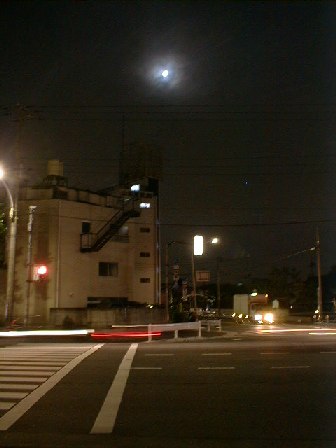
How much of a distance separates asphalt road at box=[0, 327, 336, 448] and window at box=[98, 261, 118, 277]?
89.6ft

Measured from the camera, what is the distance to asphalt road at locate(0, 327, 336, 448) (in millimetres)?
8742

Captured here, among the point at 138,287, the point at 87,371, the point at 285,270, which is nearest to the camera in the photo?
the point at 87,371

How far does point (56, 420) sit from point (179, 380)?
4.94 m

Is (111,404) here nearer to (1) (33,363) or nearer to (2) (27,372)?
(2) (27,372)

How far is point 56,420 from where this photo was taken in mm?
9891

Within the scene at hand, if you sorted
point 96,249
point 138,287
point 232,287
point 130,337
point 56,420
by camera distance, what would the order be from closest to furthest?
point 56,420
point 130,337
point 96,249
point 138,287
point 232,287

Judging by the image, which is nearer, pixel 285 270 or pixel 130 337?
pixel 130 337

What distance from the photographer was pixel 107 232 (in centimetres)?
4575

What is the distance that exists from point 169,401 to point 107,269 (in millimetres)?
36630

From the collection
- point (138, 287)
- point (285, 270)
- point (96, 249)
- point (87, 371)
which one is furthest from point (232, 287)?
point (87, 371)

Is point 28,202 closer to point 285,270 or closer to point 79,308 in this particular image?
point 79,308

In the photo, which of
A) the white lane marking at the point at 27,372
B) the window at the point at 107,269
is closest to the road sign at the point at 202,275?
the window at the point at 107,269

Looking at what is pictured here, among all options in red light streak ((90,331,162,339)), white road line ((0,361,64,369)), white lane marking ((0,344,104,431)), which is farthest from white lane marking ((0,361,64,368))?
red light streak ((90,331,162,339))

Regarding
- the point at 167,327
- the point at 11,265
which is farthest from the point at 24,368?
the point at 11,265
